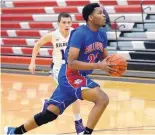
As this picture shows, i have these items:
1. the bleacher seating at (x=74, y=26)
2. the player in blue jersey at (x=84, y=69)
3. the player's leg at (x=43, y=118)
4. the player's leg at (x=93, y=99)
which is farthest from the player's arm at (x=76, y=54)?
the bleacher seating at (x=74, y=26)

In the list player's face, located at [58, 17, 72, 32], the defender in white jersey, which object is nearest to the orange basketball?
the defender in white jersey

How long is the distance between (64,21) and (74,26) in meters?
7.09

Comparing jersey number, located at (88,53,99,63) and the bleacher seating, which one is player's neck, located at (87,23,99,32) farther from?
the bleacher seating

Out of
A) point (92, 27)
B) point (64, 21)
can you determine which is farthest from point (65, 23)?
point (92, 27)

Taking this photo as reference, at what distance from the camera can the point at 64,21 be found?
6645 millimetres

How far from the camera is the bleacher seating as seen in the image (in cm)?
1209

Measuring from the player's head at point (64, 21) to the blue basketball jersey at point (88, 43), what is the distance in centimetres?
150

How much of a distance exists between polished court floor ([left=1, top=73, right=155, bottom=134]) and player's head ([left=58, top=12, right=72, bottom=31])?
1438 millimetres

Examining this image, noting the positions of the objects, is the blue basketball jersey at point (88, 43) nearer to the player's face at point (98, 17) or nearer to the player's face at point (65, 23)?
the player's face at point (98, 17)

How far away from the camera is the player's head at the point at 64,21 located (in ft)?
21.7

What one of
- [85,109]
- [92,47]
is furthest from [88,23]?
[85,109]

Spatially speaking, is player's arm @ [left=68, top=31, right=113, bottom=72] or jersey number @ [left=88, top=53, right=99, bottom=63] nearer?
player's arm @ [left=68, top=31, right=113, bottom=72]

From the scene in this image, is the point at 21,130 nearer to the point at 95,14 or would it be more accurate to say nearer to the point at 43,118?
the point at 43,118

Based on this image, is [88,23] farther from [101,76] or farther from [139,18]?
[139,18]
